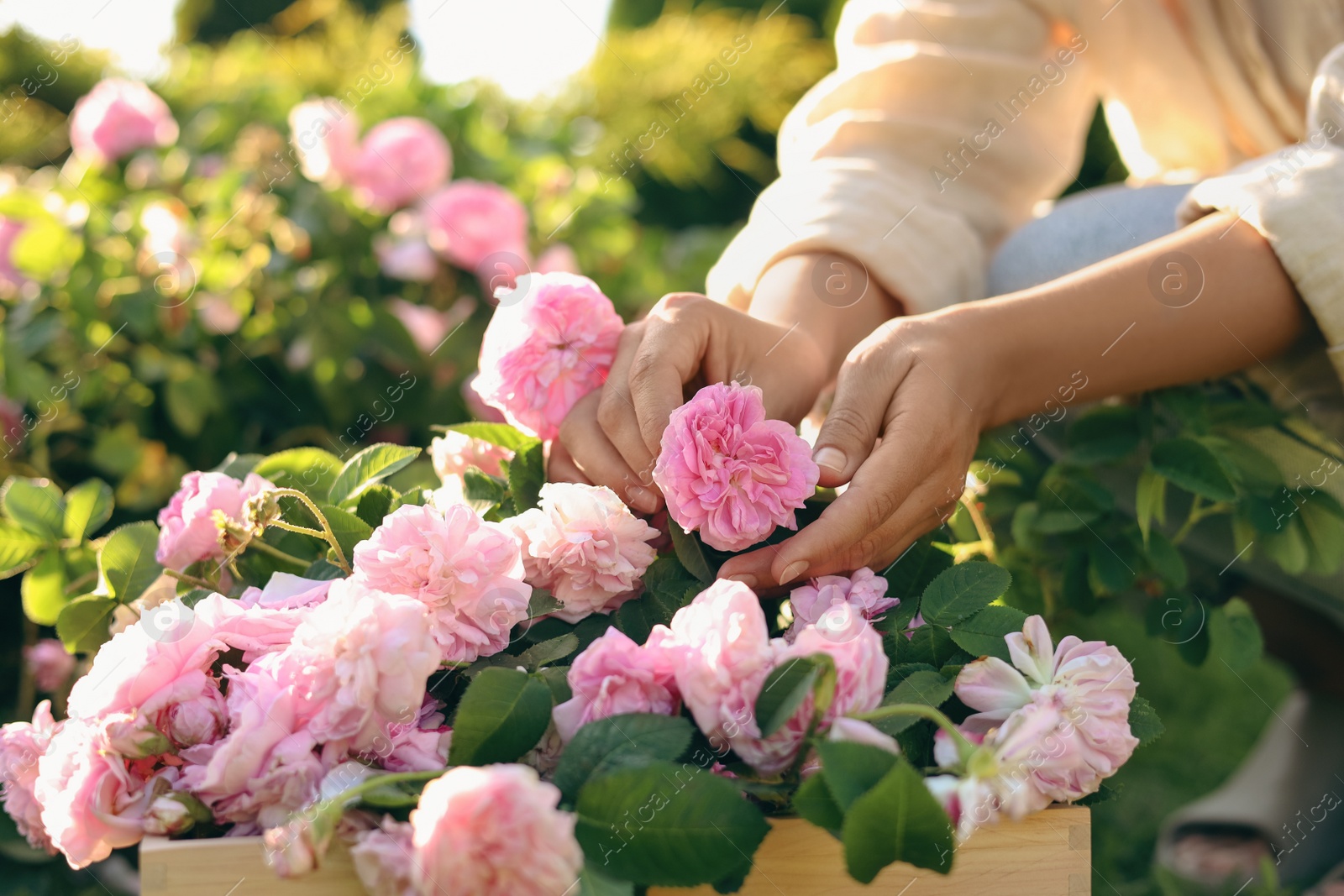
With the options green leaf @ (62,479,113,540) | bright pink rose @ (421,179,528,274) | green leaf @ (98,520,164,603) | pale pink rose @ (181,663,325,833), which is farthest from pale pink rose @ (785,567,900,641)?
bright pink rose @ (421,179,528,274)

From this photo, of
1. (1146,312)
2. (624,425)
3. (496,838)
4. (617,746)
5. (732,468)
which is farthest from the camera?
(1146,312)

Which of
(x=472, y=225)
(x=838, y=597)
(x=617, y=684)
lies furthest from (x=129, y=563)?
(x=472, y=225)

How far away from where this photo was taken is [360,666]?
1.95ft

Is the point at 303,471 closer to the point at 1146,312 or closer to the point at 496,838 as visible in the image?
the point at 496,838

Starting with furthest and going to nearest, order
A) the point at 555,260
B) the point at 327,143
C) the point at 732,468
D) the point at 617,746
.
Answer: the point at 555,260
the point at 327,143
the point at 732,468
the point at 617,746

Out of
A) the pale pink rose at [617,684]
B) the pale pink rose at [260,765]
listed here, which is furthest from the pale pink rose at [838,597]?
the pale pink rose at [260,765]

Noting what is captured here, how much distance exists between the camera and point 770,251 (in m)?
1.09

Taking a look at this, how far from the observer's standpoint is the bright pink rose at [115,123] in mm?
2035

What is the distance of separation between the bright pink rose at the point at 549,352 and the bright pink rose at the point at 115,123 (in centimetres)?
163

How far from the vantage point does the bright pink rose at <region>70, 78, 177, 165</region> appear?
204cm

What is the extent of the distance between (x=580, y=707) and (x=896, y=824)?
213 mm

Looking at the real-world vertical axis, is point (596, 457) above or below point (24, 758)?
above

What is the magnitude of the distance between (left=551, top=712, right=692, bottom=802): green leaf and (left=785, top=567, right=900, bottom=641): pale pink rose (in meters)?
0.15

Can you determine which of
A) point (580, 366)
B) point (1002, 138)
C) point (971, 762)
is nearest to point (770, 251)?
point (580, 366)
